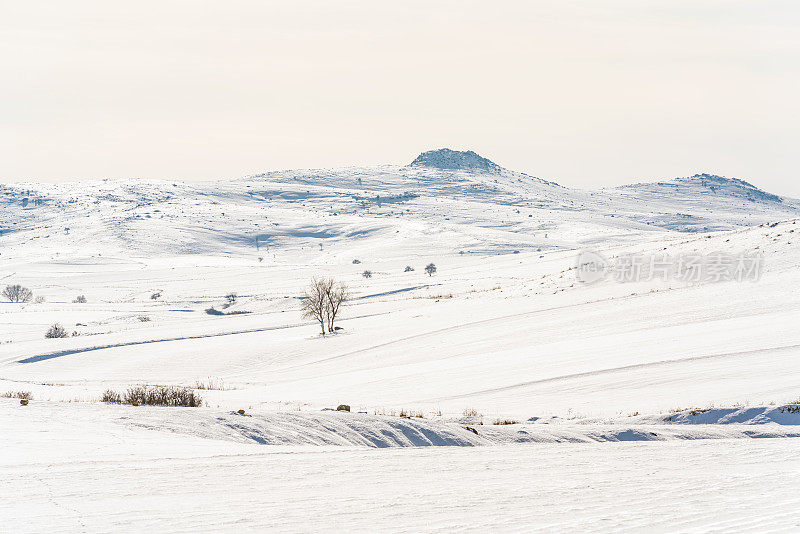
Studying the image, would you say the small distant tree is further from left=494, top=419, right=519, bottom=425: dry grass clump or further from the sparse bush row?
left=494, top=419, right=519, bottom=425: dry grass clump

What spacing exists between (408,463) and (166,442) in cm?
388

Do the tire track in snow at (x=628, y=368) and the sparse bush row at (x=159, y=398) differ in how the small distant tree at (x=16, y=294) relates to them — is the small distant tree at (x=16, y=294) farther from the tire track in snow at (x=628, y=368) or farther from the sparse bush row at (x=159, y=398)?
the tire track in snow at (x=628, y=368)

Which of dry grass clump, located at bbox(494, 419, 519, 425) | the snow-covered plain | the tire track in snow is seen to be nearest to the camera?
the snow-covered plain

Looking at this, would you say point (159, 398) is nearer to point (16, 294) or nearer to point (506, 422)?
point (506, 422)

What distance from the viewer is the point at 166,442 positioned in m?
11.9

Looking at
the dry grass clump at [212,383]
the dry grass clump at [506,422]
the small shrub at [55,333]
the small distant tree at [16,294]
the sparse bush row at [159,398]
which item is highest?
the dry grass clump at [506,422]

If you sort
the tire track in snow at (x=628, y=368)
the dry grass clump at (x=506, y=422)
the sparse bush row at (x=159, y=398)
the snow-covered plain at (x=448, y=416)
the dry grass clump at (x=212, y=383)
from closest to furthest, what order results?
the snow-covered plain at (x=448, y=416) → the dry grass clump at (x=506, y=422) → the sparse bush row at (x=159, y=398) → the tire track in snow at (x=628, y=368) → the dry grass clump at (x=212, y=383)

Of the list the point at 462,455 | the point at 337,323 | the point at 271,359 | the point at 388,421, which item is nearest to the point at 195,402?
the point at 388,421

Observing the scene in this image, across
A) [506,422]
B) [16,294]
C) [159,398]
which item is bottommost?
[16,294]

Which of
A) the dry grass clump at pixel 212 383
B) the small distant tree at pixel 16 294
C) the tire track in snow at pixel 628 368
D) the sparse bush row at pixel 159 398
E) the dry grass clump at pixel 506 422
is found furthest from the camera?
the small distant tree at pixel 16 294

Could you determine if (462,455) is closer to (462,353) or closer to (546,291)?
(462,353)

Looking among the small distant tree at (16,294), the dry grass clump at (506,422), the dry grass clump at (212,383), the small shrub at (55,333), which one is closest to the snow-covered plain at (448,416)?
the dry grass clump at (506,422)

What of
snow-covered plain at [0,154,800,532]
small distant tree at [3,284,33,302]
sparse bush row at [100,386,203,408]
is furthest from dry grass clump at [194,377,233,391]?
small distant tree at [3,284,33,302]

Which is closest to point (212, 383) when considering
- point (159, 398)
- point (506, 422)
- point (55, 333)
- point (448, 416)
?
point (159, 398)
